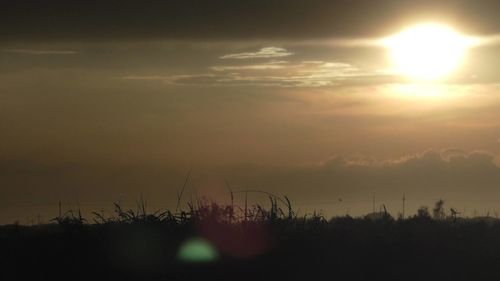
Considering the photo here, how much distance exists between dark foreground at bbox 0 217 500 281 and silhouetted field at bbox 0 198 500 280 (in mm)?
14

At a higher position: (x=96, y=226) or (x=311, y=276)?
(x=96, y=226)

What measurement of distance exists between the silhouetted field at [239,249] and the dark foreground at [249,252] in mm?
14

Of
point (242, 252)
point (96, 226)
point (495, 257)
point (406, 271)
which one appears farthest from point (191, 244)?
point (495, 257)

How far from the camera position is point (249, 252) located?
12523 mm

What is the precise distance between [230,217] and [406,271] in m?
2.74

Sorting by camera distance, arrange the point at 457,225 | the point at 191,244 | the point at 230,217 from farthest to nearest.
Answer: the point at 457,225 < the point at 230,217 < the point at 191,244

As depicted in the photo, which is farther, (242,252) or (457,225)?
(457,225)

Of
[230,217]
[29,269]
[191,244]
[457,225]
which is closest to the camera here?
[29,269]

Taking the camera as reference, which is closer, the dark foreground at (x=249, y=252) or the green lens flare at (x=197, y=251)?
the dark foreground at (x=249, y=252)

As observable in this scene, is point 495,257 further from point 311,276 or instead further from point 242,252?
point 242,252

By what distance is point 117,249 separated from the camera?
12.2 meters

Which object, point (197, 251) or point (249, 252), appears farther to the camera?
point (249, 252)

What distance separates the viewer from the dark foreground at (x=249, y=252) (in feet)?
38.9

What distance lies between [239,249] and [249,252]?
17cm
